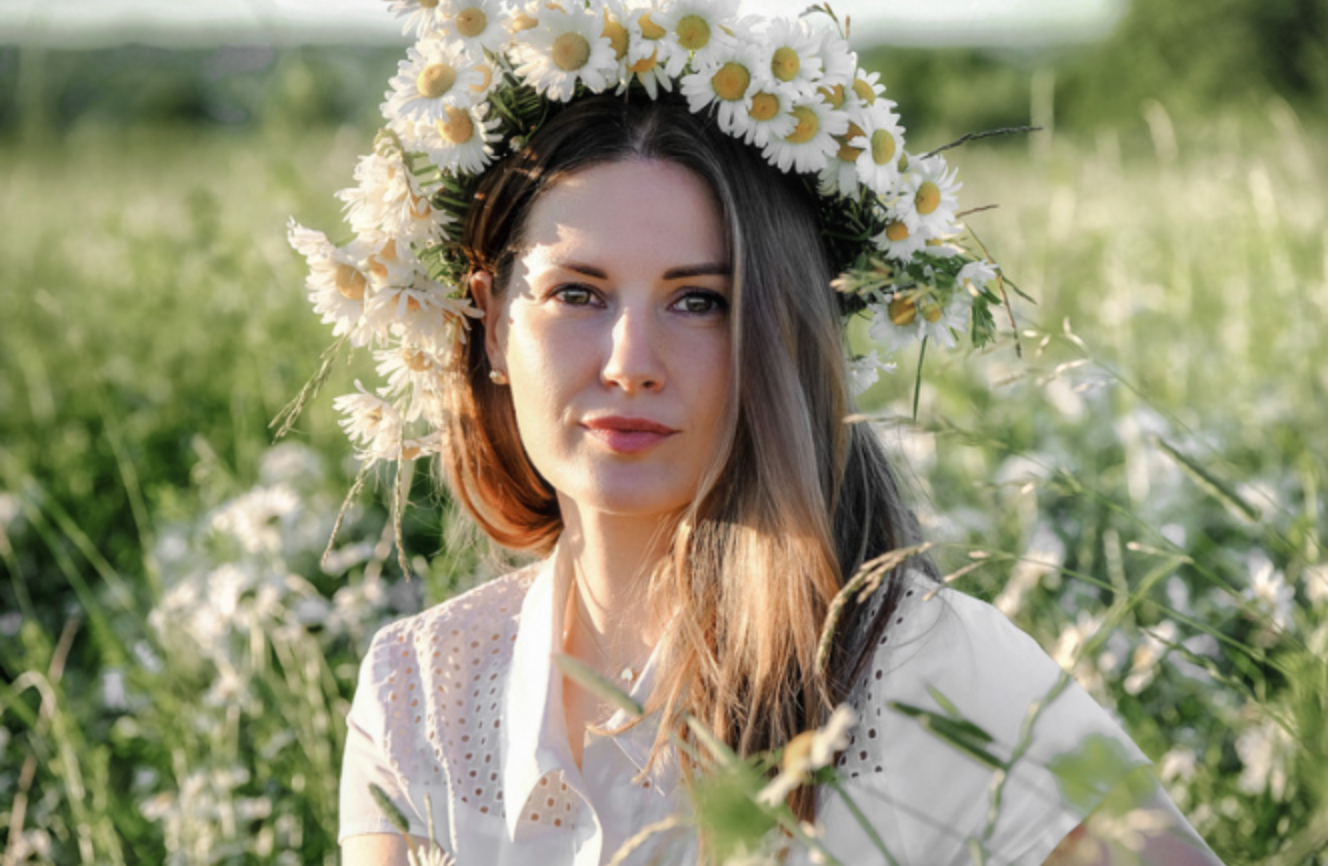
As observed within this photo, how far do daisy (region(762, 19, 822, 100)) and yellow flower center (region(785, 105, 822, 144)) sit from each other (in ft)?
0.09

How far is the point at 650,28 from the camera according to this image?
1.88 metres

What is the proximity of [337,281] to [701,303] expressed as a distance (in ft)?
1.88

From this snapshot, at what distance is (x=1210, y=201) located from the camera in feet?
22.1

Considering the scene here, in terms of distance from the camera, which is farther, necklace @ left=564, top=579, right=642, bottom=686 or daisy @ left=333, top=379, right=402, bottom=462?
daisy @ left=333, top=379, right=402, bottom=462

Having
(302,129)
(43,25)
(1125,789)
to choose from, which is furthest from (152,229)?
(1125,789)

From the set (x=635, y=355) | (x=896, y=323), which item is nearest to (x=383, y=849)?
(x=635, y=355)

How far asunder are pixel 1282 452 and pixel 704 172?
2.60m

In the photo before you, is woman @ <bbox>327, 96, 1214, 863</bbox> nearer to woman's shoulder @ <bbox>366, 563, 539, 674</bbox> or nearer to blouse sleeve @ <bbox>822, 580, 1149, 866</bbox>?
blouse sleeve @ <bbox>822, 580, 1149, 866</bbox>

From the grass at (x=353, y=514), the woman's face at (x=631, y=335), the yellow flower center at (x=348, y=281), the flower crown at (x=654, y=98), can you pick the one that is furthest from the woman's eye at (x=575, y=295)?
the grass at (x=353, y=514)

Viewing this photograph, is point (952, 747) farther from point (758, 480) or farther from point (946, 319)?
point (946, 319)

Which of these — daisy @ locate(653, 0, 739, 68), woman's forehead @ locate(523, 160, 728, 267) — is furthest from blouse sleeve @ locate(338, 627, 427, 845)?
daisy @ locate(653, 0, 739, 68)

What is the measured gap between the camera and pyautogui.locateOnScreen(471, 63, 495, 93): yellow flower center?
1902mm

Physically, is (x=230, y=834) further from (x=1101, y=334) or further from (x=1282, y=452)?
(x=1101, y=334)

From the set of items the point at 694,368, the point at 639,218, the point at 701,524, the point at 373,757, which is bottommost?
the point at 373,757
